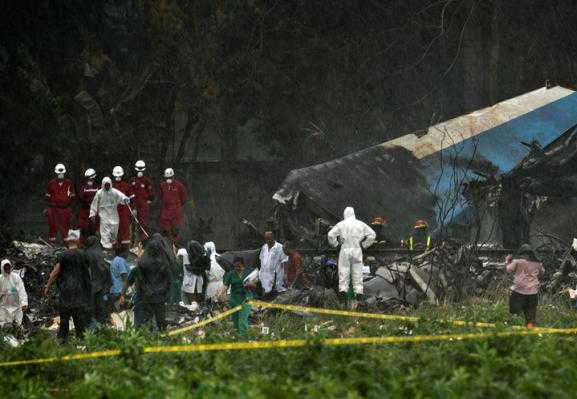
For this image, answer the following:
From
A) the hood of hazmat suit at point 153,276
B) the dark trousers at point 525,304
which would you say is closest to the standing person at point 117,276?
the hood of hazmat suit at point 153,276

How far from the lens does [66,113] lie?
29766 mm

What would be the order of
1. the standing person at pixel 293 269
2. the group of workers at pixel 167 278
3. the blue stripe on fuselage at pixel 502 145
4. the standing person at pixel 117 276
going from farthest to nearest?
1. the blue stripe on fuselage at pixel 502 145
2. the standing person at pixel 293 269
3. the standing person at pixel 117 276
4. the group of workers at pixel 167 278

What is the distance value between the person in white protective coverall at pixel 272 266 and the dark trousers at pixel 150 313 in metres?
4.38

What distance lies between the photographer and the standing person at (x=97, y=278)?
1614 cm

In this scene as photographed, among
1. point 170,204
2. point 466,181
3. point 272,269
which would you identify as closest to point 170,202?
point 170,204

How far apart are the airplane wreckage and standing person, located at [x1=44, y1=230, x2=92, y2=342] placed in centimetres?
930

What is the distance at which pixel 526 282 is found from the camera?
602 inches

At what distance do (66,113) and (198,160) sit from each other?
17.6 ft

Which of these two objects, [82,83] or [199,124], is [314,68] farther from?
[82,83]

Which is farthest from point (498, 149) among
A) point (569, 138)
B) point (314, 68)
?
point (314, 68)

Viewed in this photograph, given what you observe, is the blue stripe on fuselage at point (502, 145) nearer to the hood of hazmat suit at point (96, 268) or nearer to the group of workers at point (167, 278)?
the group of workers at point (167, 278)

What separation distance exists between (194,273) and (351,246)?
279cm

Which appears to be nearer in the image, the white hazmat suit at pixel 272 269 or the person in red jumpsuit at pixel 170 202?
the white hazmat suit at pixel 272 269

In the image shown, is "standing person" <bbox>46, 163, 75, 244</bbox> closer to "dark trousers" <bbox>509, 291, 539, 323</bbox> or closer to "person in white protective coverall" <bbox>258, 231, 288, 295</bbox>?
"person in white protective coverall" <bbox>258, 231, 288, 295</bbox>
